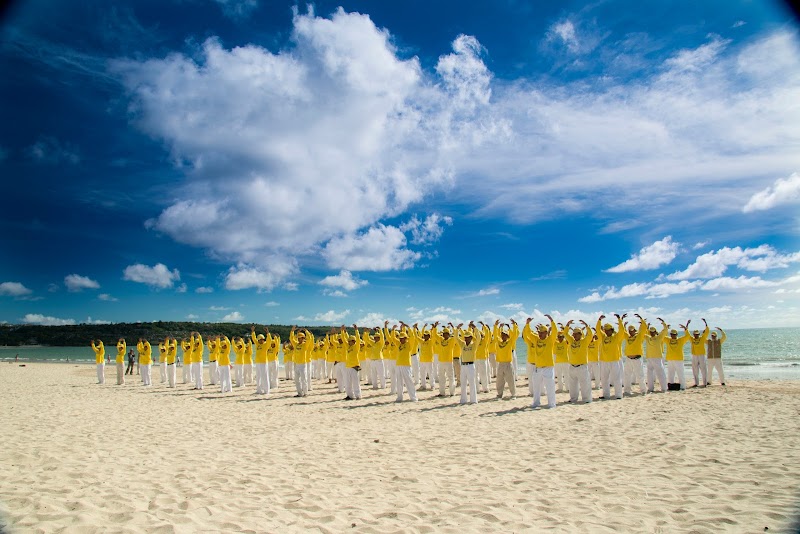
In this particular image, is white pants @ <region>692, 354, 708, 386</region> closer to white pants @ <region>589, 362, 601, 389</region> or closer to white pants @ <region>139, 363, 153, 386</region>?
white pants @ <region>589, 362, 601, 389</region>

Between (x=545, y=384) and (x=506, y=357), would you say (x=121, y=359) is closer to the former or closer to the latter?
A: (x=506, y=357)

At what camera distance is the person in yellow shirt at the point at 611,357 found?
13.1 m

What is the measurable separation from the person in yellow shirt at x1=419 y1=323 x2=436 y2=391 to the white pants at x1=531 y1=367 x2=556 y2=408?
15.7 feet

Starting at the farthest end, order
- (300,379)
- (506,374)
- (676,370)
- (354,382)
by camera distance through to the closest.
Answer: (300,379), (354,382), (676,370), (506,374)

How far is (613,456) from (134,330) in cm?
11427

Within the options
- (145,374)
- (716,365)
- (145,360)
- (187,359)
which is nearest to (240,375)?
(187,359)

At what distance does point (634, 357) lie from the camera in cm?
1412

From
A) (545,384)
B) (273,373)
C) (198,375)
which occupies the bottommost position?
(273,373)

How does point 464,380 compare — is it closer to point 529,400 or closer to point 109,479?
point 529,400

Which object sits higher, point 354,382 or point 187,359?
point 187,359

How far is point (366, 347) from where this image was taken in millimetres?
17969

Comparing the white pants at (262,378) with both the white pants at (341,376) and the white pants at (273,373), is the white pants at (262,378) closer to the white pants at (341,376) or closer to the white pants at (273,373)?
the white pants at (273,373)

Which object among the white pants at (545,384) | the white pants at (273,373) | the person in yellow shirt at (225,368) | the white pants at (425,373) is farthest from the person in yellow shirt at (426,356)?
the person in yellow shirt at (225,368)

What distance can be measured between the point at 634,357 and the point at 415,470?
1022 centimetres
